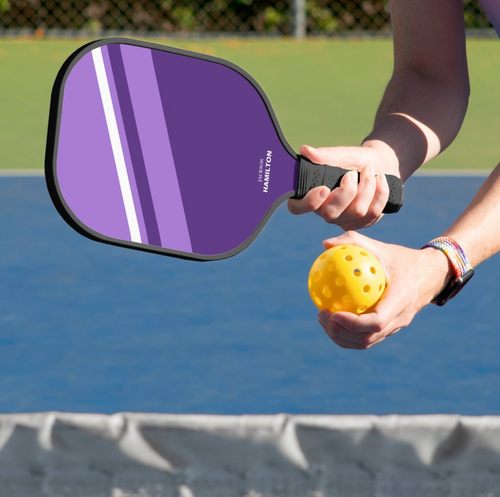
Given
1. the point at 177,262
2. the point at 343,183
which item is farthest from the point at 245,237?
the point at 177,262

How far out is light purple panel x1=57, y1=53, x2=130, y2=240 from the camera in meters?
1.46

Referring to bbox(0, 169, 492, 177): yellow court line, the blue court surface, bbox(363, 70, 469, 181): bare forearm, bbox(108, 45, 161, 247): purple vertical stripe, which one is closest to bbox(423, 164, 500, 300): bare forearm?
bbox(363, 70, 469, 181): bare forearm

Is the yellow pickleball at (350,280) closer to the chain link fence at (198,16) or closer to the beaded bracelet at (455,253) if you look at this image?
the beaded bracelet at (455,253)

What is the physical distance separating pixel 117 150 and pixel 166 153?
100 millimetres

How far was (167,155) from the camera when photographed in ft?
5.37

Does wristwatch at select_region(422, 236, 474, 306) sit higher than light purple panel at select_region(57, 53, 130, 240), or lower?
lower

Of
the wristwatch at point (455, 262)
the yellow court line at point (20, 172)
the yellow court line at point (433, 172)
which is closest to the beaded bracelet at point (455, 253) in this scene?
the wristwatch at point (455, 262)

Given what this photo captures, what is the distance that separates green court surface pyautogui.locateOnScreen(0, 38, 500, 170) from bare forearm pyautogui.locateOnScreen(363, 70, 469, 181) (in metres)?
3.79

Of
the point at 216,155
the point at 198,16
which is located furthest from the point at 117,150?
the point at 198,16

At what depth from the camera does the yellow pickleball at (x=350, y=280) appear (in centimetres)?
144

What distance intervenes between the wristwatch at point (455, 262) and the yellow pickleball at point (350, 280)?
0.43ft

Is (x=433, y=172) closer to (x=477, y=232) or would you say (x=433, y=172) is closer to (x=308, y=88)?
(x=308, y=88)

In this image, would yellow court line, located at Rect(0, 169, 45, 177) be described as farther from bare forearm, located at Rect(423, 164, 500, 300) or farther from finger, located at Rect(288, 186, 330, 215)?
bare forearm, located at Rect(423, 164, 500, 300)

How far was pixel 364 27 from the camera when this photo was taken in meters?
10.5
